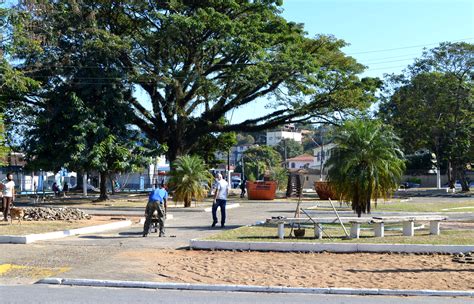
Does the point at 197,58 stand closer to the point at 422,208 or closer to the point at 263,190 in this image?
the point at 263,190

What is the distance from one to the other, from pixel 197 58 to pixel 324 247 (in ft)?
89.4

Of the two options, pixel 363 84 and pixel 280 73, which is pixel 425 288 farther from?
pixel 363 84

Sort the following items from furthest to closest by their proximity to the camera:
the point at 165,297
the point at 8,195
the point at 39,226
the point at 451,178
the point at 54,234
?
1. the point at 451,178
2. the point at 8,195
3. the point at 39,226
4. the point at 54,234
5. the point at 165,297

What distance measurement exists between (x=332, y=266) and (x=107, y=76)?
1063 inches

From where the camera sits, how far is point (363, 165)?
61.6ft

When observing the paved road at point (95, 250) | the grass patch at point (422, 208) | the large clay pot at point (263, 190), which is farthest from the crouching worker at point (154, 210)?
the large clay pot at point (263, 190)

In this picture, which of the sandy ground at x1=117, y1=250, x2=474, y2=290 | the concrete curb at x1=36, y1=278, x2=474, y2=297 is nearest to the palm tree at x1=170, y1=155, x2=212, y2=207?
the sandy ground at x1=117, y1=250, x2=474, y2=290

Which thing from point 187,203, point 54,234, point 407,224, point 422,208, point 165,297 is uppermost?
point 187,203

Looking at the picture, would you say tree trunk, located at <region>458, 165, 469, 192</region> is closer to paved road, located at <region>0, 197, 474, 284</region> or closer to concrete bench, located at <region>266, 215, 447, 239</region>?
paved road, located at <region>0, 197, 474, 284</region>

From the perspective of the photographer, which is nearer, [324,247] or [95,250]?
[324,247]

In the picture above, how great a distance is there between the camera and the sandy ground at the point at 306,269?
34.2 ft

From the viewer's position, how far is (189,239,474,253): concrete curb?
532 inches

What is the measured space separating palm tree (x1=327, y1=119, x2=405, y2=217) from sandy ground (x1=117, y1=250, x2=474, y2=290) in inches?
217

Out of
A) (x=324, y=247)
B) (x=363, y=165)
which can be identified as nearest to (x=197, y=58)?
(x=363, y=165)
